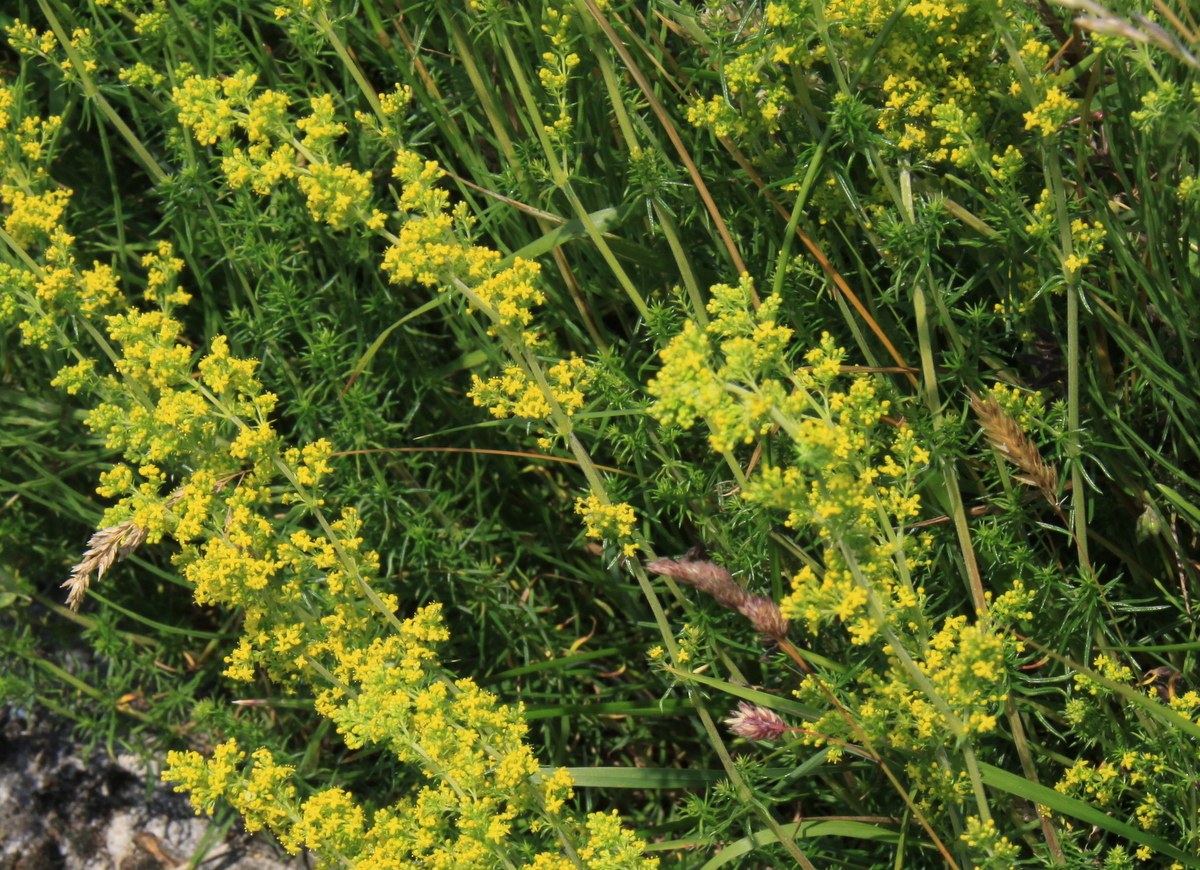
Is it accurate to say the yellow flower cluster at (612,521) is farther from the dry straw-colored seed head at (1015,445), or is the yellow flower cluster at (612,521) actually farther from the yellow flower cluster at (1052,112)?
the yellow flower cluster at (1052,112)

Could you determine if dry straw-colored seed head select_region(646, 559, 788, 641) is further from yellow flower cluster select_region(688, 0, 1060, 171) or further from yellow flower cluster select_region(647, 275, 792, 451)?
yellow flower cluster select_region(688, 0, 1060, 171)

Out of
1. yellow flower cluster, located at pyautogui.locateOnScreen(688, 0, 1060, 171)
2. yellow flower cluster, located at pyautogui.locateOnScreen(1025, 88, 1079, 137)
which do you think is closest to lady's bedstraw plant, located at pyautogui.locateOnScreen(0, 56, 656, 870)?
yellow flower cluster, located at pyautogui.locateOnScreen(688, 0, 1060, 171)

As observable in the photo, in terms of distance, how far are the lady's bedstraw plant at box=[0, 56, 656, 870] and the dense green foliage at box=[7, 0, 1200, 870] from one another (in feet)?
0.04

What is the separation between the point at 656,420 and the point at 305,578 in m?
0.96

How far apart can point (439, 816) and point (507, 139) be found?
66.0 inches

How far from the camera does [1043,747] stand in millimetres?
2365

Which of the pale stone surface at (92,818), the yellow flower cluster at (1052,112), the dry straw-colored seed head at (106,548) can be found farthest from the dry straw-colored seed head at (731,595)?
the pale stone surface at (92,818)

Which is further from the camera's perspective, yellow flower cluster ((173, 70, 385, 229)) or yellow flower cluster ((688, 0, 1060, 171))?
yellow flower cluster ((173, 70, 385, 229))

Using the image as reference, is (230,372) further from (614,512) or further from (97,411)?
(614,512)

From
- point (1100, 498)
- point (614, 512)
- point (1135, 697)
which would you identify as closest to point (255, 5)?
point (614, 512)

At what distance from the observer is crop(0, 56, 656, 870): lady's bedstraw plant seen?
A: 2094 mm

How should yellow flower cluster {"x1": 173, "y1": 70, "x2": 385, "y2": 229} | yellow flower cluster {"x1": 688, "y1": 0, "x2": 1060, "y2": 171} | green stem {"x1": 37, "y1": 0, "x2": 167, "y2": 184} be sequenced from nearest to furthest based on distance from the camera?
yellow flower cluster {"x1": 688, "y1": 0, "x2": 1060, "y2": 171}, yellow flower cluster {"x1": 173, "y1": 70, "x2": 385, "y2": 229}, green stem {"x1": 37, "y1": 0, "x2": 167, "y2": 184}

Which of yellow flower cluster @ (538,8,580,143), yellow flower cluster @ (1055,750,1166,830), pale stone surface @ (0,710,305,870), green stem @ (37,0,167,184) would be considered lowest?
yellow flower cluster @ (1055,750,1166,830)

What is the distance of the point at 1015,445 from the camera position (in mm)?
2082
